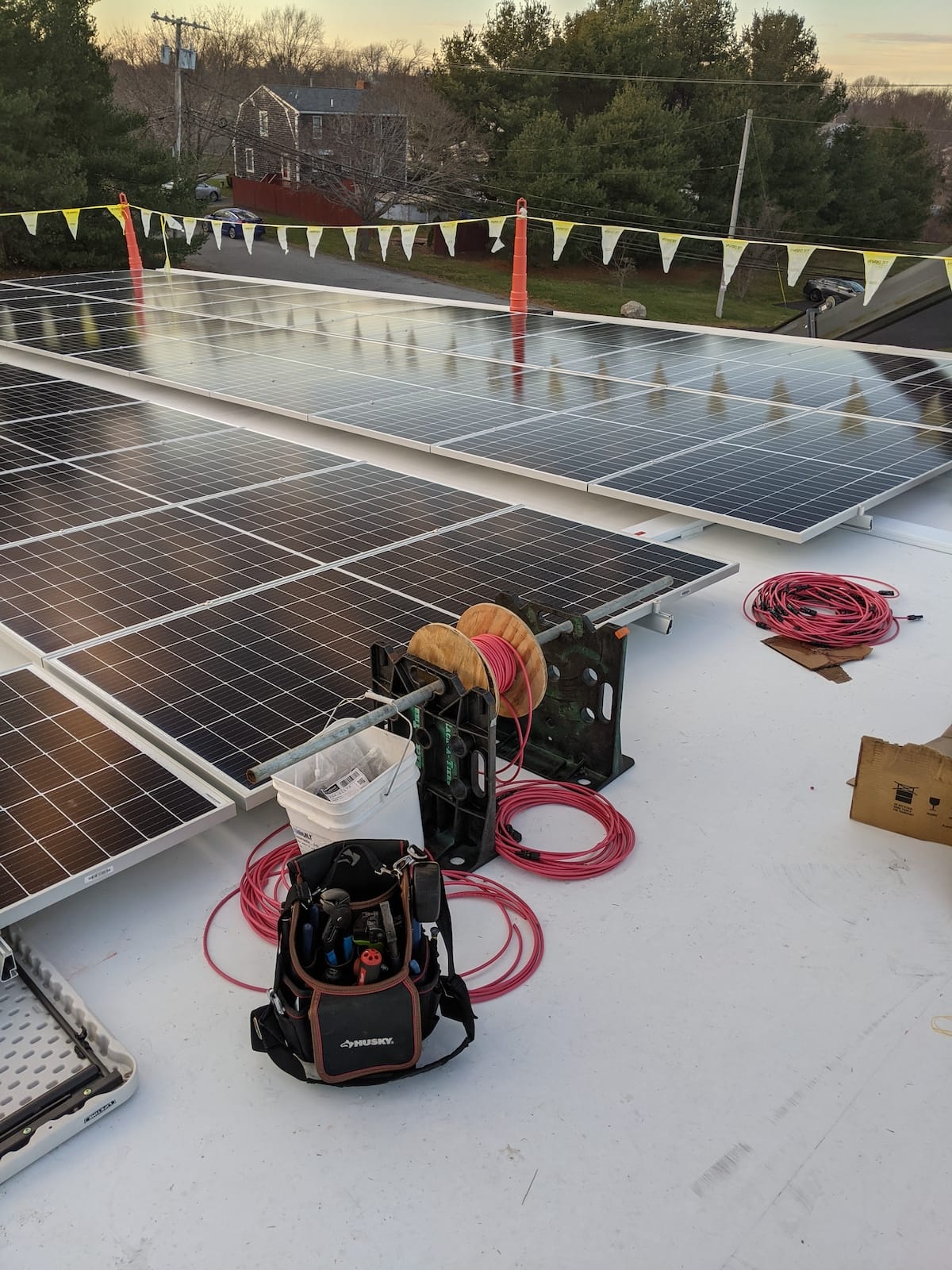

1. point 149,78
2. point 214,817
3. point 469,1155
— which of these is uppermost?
point 149,78

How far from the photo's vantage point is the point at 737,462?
28.3ft

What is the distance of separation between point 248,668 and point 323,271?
123ft

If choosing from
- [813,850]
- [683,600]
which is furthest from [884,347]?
[813,850]

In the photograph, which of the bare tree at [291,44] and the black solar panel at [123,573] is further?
the bare tree at [291,44]

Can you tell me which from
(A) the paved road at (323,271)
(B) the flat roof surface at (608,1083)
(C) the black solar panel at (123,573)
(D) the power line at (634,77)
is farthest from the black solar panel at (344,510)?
(D) the power line at (634,77)

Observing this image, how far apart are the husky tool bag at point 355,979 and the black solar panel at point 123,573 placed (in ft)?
9.64

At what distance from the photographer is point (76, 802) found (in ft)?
14.2

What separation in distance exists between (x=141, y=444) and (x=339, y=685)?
5.54m

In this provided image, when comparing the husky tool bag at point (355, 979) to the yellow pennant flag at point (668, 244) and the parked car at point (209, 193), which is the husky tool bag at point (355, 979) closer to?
the yellow pennant flag at point (668, 244)

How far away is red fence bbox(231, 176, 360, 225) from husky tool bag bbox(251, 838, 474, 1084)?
45.9 metres

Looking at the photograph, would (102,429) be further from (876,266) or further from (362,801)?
(876,266)

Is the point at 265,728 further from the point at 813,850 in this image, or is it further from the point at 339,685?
the point at 813,850

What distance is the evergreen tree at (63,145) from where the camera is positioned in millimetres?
29438

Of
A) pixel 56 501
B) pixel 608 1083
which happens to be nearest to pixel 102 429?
pixel 56 501
